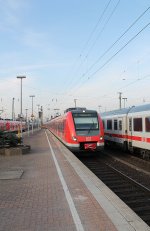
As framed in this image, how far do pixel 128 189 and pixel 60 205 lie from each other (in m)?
5.07

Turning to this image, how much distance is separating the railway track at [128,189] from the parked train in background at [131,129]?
2.43 m

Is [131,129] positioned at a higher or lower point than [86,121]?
lower

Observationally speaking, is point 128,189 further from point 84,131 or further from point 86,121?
point 86,121

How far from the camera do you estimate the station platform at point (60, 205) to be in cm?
625

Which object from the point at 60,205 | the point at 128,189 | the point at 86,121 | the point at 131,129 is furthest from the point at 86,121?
the point at 60,205

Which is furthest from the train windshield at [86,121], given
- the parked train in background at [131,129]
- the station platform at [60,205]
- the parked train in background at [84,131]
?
the station platform at [60,205]

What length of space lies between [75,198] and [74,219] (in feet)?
6.08

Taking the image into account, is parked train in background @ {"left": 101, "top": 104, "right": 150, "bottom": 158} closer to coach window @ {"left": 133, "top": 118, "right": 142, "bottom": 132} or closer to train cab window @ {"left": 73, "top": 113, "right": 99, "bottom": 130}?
coach window @ {"left": 133, "top": 118, "right": 142, "bottom": 132}

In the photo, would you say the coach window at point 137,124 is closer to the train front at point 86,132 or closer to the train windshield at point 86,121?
the train front at point 86,132

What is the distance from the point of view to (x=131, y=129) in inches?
850

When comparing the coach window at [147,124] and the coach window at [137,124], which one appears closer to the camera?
the coach window at [147,124]

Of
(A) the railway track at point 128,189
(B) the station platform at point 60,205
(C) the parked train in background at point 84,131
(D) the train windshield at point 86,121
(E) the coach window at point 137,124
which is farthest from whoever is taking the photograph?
(D) the train windshield at point 86,121

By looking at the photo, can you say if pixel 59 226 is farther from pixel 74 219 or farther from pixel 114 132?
pixel 114 132

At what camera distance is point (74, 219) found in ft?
21.7
